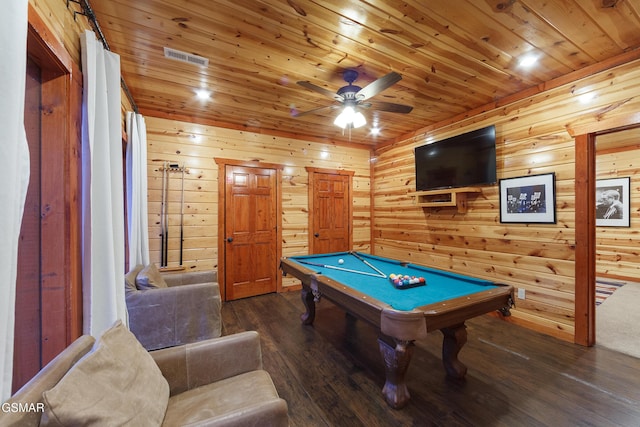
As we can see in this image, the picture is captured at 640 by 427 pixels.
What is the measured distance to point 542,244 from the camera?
2.80 metres

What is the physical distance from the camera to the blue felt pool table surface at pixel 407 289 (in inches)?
70.7

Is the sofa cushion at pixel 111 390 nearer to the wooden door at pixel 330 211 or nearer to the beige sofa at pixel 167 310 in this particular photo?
the beige sofa at pixel 167 310

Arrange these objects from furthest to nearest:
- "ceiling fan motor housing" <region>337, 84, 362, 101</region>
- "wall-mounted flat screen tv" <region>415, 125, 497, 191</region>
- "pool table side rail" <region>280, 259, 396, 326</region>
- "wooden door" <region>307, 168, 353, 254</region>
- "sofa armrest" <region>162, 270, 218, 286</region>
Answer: "wooden door" <region>307, 168, 353, 254</region> → "wall-mounted flat screen tv" <region>415, 125, 497, 191</region> → "sofa armrest" <region>162, 270, 218, 286</region> → "ceiling fan motor housing" <region>337, 84, 362, 101</region> → "pool table side rail" <region>280, 259, 396, 326</region>

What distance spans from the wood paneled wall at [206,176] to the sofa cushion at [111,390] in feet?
8.76

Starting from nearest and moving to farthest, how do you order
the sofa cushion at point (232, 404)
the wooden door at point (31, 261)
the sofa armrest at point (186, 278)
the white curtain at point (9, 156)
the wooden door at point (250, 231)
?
the white curtain at point (9, 156)
the sofa cushion at point (232, 404)
the wooden door at point (31, 261)
the sofa armrest at point (186, 278)
the wooden door at point (250, 231)

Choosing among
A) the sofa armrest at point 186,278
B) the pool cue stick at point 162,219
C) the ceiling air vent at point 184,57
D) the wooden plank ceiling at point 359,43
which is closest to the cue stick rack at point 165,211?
the pool cue stick at point 162,219

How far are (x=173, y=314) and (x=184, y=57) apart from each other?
229 centimetres

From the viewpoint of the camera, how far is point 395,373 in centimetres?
177

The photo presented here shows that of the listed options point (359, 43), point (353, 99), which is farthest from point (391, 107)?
point (359, 43)

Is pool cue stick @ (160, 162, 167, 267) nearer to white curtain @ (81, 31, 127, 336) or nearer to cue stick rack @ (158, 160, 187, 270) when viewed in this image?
cue stick rack @ (158, 160, 187, 270)

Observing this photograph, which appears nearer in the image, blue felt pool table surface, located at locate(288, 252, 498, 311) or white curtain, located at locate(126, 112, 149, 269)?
blue felt pool table surface, located at locate(288, 252, 498, 311)

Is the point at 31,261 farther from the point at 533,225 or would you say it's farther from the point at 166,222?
the point at 533,225

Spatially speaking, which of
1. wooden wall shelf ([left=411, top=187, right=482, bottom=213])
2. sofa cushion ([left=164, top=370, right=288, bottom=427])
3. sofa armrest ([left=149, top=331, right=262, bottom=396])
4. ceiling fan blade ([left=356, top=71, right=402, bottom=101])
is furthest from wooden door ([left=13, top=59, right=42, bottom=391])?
wooden wall shelf ([left=411, top=187, right=482, bottom=213])

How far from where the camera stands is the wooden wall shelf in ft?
11.4
